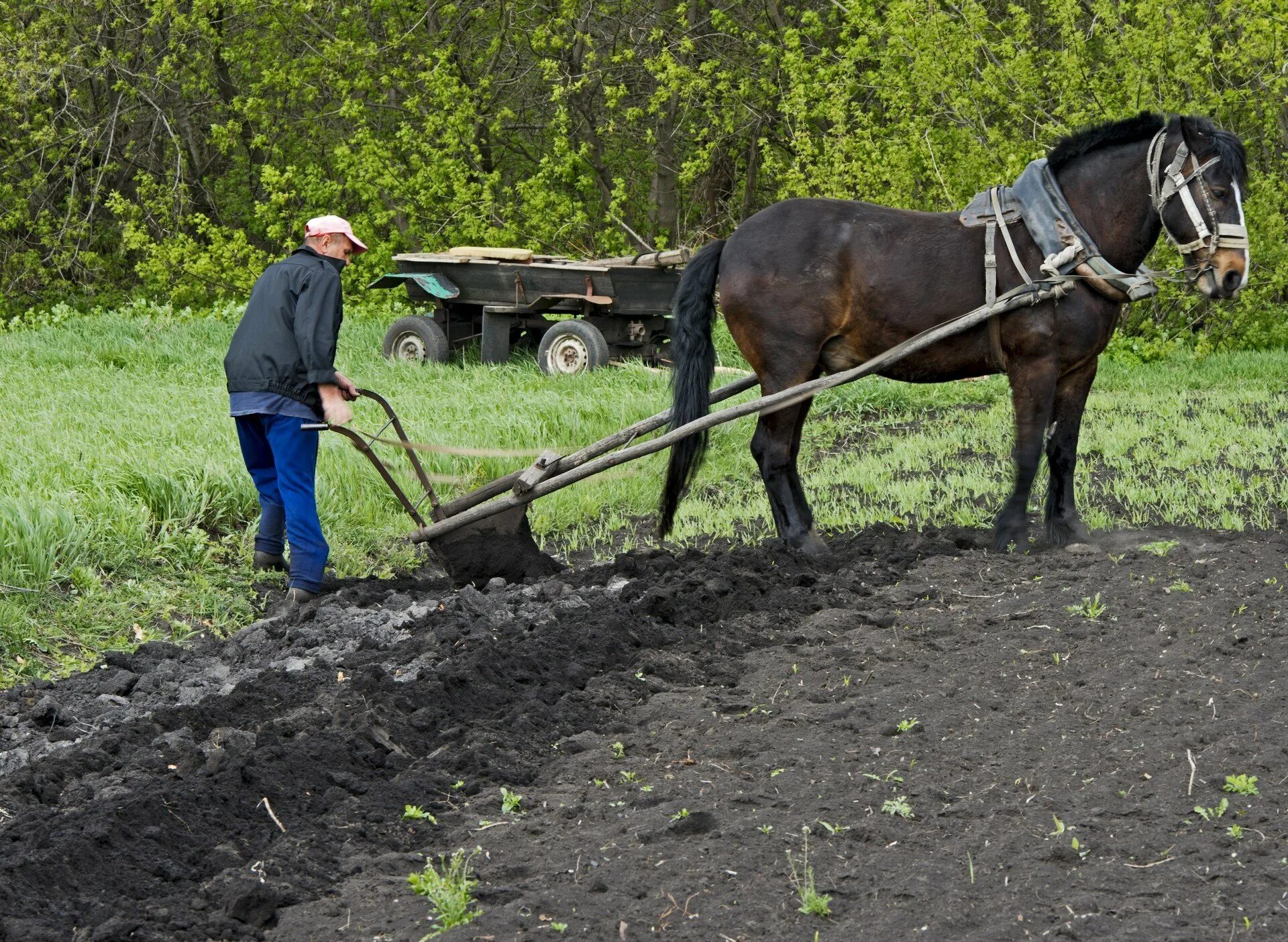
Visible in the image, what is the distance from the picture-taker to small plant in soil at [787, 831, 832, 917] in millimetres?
3246

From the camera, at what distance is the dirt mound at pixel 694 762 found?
10.9ft

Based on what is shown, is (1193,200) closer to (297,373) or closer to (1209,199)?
(1209,199)

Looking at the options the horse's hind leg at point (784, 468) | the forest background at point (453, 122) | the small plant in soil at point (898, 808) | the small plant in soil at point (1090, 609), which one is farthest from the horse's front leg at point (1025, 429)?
the forest background at point (453, 122)

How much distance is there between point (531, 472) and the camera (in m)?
6.57

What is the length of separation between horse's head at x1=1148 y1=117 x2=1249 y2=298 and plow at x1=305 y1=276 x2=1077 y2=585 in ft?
1.89

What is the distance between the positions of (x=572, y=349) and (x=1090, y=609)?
29.1 feet

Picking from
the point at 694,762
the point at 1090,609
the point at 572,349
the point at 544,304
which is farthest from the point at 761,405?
the point at 544,304

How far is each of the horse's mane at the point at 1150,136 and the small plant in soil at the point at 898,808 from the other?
12.9 feet

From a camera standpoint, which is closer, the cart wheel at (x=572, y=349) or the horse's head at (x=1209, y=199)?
the horse's head at (x=1209, y=199)

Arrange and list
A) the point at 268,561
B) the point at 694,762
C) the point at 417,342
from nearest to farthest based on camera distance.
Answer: the point at 694,762, the point at 268,561, the point at 417,342

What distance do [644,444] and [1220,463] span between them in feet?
15.4

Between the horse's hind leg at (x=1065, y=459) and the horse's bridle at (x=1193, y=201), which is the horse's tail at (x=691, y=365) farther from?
the horse's bridle at (x=1193, y=201)

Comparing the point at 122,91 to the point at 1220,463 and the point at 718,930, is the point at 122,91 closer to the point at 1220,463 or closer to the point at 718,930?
the point at 1220,463

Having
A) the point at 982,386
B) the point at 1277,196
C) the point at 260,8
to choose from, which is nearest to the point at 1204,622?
the point at 982,386
